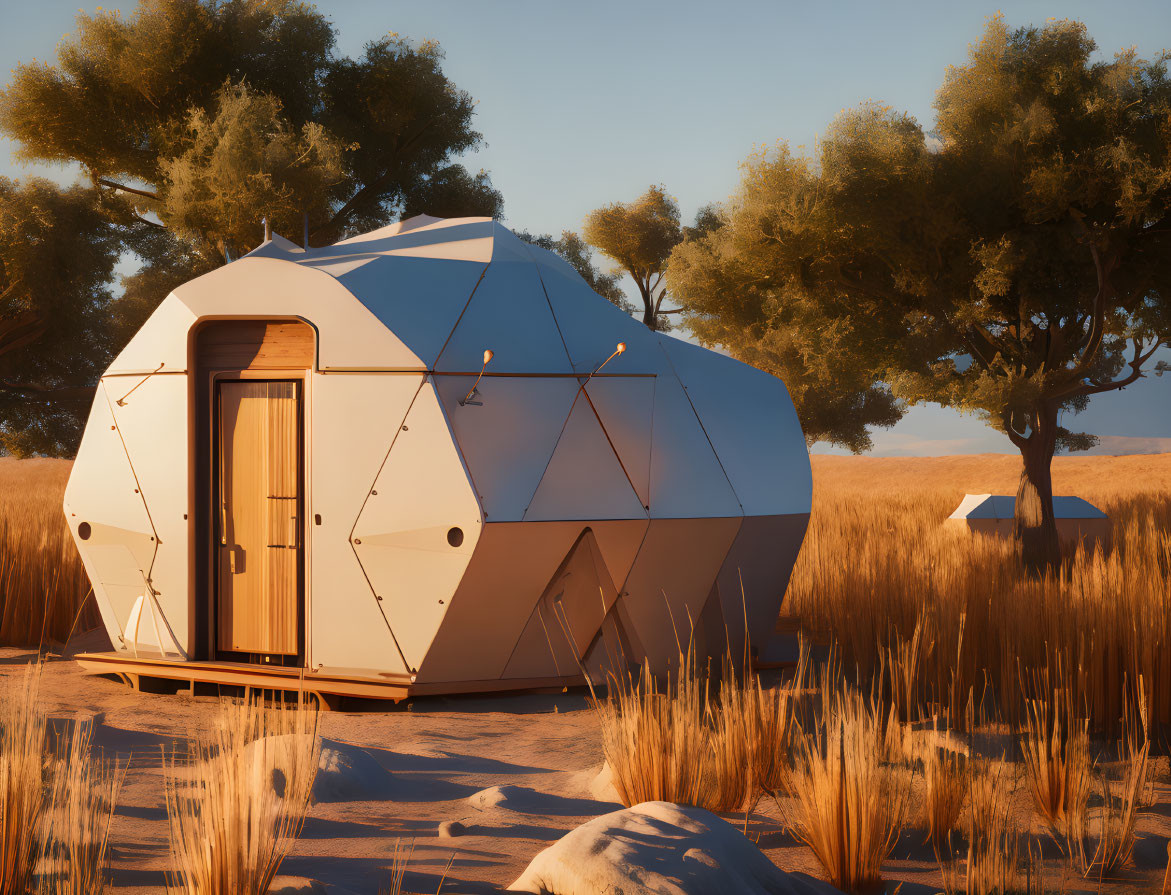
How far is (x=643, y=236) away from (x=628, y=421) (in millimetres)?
22129

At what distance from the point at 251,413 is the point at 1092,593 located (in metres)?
6.93

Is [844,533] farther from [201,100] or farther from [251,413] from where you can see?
[201,100]

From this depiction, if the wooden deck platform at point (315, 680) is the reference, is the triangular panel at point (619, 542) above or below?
above

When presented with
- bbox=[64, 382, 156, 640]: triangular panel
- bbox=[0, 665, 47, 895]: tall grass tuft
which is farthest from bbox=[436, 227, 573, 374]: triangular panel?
bbox=[0, 665, 47, 895]: tall grass tuft

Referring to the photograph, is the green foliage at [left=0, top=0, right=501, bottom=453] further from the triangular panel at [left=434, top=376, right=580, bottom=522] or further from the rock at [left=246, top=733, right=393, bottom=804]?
the rock at [left=246, top=733, right=393, bottom=804]

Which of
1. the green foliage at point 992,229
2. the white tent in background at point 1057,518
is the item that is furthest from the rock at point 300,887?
the white tent in background at point 1057,518

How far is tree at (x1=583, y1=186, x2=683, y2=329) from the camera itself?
96.4ft

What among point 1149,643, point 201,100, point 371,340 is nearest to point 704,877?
point 1149,643

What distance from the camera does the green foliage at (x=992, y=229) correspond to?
1292 centimetres

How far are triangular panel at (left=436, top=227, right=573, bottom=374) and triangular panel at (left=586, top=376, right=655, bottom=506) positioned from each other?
0.35m

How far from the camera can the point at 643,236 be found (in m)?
29.4

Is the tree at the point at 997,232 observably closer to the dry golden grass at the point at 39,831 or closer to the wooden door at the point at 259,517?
the wooden door at the point at 259,517

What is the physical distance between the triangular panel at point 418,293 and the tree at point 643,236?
2097cm

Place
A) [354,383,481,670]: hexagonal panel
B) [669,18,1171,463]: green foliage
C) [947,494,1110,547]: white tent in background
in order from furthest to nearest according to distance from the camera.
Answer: [947,494,1110,547]: white tent in background < [669,18,1171,463]: green foliage < [354,383,481,670]: hexagonal panel
